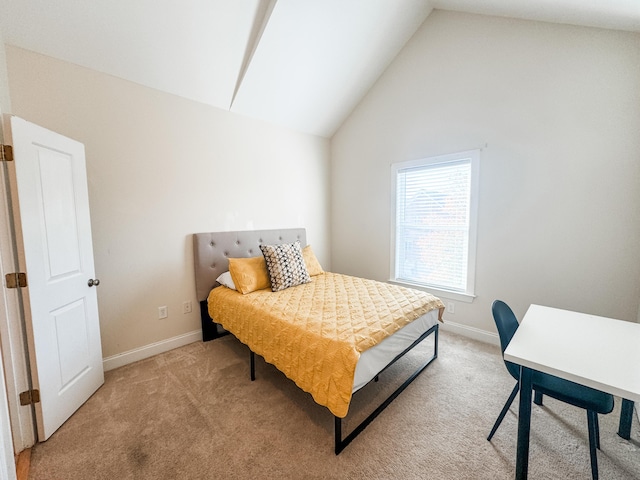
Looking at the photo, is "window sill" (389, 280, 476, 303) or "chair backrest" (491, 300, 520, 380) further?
"window sill" (389, 280, 476, 303)

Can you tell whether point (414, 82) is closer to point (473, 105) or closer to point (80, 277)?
point (473, 105)

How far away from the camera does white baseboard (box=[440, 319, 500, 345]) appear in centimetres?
268

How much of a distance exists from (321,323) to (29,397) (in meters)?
1.81

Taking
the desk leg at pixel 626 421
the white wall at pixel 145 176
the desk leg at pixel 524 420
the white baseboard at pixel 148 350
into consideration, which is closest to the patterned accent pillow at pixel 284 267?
the white wall at pixel 145 176

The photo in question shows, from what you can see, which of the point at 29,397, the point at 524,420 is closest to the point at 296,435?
the point at 524,420

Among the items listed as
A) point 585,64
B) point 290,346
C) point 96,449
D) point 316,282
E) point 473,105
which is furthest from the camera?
point 316,282

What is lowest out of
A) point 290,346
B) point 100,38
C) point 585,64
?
point 290,346

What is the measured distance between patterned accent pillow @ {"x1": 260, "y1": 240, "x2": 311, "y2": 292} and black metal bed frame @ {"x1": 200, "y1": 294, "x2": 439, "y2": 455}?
70cm

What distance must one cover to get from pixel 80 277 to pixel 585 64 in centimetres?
424

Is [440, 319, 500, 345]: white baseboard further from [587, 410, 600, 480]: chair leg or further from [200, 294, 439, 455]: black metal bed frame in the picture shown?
[587, 410, 600, 480]: chair leg

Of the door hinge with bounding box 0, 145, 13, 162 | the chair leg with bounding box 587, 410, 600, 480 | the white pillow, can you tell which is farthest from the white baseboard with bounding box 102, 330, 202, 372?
the chair leg with bounding box 587, 410, 600, 480

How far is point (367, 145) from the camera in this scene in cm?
356

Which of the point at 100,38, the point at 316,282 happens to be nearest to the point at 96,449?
the point at 316,282

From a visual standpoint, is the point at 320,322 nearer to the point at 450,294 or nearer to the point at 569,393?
the point at 569,393
